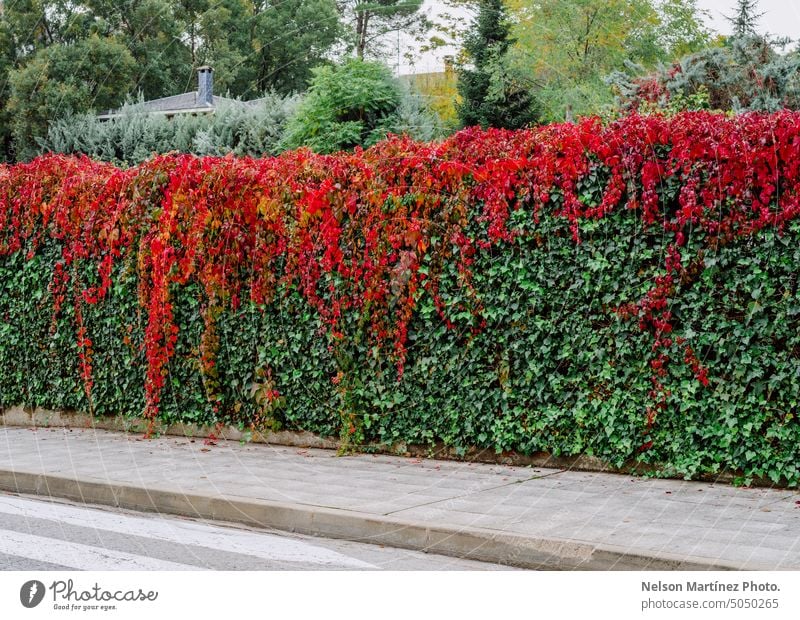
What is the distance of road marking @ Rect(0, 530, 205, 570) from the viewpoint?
18.2 ft

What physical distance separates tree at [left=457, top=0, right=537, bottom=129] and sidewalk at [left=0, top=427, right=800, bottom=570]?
20.1 m

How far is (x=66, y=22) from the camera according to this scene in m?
31.7

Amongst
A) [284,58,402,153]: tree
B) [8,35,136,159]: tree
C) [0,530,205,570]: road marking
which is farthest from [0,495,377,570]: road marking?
[8,35,136,159]: tree

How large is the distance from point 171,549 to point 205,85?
26.8 meters

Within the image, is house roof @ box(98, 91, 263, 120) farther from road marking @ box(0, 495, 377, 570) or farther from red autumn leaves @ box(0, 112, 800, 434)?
road marking @ box(0, 495, 377, 570)

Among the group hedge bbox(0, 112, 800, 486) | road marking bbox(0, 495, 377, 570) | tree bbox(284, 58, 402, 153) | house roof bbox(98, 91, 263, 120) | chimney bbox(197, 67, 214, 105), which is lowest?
road marking bbox(0, 495, 377, 570)

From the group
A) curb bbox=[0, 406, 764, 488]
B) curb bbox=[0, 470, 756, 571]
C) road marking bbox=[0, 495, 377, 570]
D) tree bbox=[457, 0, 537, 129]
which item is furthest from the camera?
tree bbox=[457, 0, 537, 129]

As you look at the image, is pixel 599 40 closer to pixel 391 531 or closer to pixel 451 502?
pixel 451 502

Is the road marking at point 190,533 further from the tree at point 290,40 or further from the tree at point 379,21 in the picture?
the tree at point 290,40

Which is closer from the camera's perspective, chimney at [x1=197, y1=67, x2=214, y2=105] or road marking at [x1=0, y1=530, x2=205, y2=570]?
→ road marking at [x1=0, y1=530, x2=205, y2=570]

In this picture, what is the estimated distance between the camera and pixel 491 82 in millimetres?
28344

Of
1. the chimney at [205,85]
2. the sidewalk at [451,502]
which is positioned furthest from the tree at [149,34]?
the sidewalk at [451,502]

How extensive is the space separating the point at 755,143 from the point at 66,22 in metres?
29.9

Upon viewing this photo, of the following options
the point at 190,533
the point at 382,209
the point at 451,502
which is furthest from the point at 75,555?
the point at 382,209
